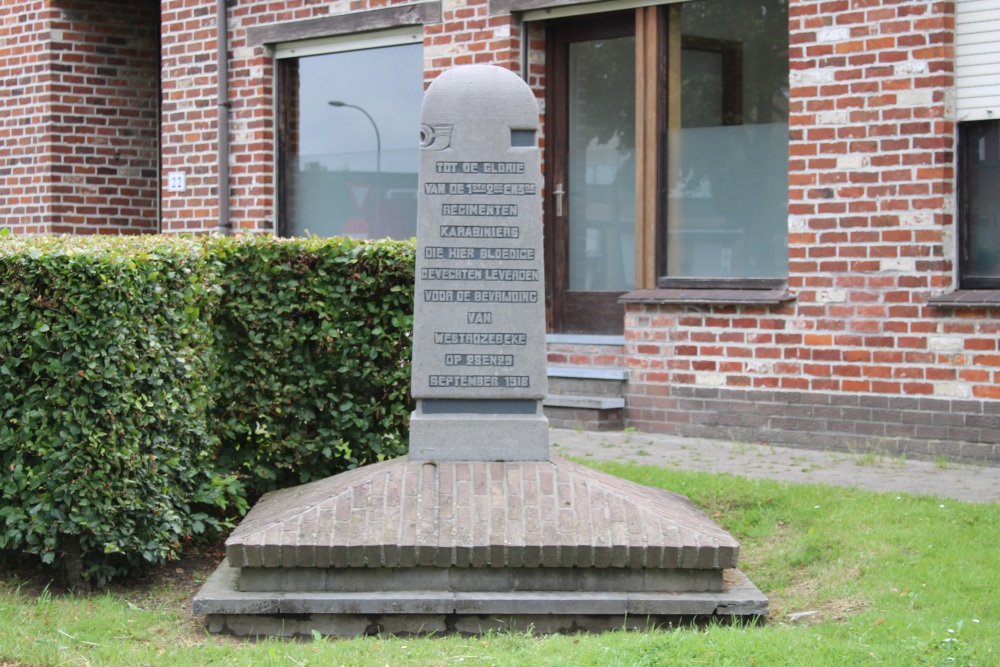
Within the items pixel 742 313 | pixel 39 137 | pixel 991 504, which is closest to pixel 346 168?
pixel 39 137

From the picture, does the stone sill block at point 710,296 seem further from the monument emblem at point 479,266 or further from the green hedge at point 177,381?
the monument emblem at point 479,266

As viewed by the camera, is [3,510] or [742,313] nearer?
[3,510]

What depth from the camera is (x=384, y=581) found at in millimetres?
5262

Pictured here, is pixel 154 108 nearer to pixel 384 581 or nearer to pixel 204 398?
pixel 204 398

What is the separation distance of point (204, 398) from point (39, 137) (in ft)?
28.1

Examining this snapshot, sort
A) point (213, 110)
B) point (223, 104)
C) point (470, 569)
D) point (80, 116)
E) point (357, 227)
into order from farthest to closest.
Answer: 1. point (80, 116)
2. point (213, 110)
3. point (223, 104)
4. point (357, 227)
5. point (470, 569)

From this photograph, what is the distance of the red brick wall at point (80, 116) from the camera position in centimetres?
1367

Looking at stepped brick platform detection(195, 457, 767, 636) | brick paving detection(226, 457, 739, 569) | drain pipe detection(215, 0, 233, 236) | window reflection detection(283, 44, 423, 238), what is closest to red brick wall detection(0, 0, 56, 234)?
drain pipe detection(215, 0, 233, 236)

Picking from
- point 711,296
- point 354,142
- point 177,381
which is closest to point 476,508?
point 177,381

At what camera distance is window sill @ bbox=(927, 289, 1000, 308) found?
8.02 meters

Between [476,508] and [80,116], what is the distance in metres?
9.95

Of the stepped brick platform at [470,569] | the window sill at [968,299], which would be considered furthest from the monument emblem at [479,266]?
the window sill at [968,299]

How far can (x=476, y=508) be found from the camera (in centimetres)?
542

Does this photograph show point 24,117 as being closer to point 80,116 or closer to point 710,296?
point 80,116
